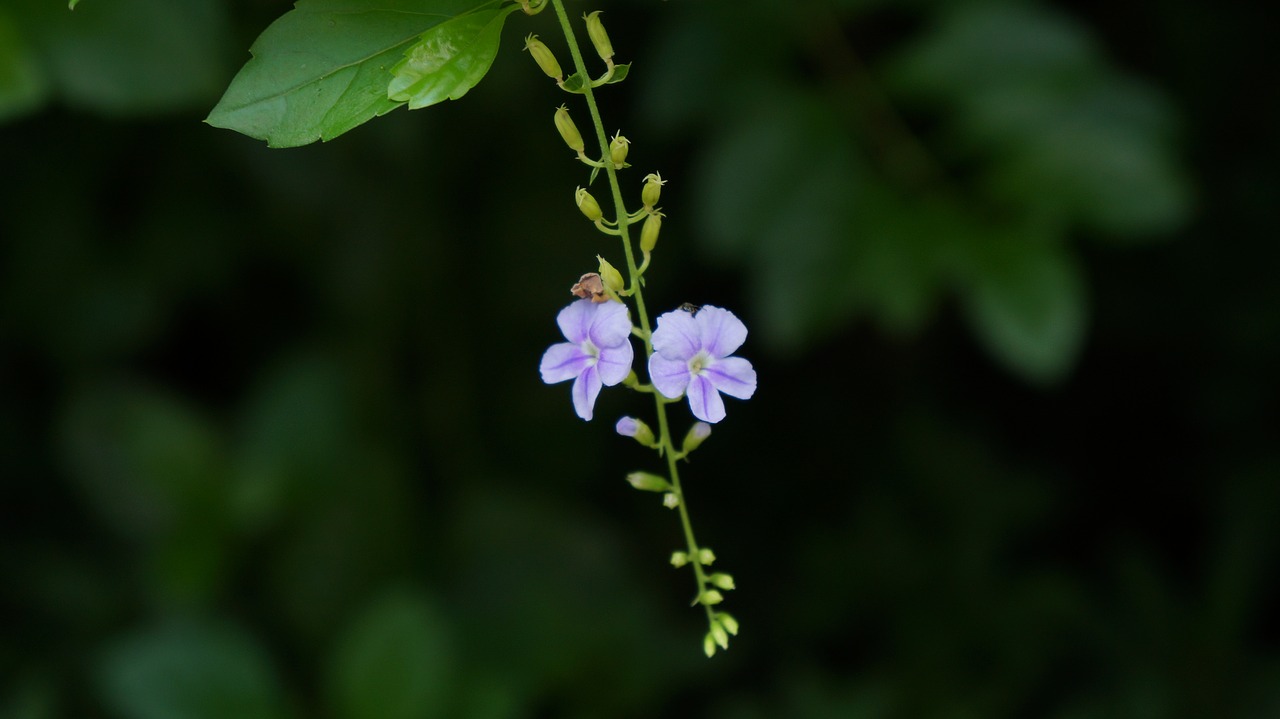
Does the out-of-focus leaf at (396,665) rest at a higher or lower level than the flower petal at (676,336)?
lower

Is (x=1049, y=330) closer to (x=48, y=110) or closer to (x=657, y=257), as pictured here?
(x=657, y=257)

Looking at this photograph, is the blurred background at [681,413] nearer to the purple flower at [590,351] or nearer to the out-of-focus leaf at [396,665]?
the out-of-focus leaf at [396,665]

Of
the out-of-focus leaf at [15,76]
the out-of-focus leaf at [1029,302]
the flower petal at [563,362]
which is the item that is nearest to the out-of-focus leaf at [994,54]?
the out-of-focus leaf at [1029,302]

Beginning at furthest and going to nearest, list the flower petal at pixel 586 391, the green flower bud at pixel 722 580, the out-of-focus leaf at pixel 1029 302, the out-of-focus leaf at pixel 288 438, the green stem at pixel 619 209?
the out-of-focus leaf at pixel 288 438, the out-of-focus leaf at pixel 1029 302, the green flower bud at pixel 722 580, the flower petal at pixel 586 391, the green stem at pixel 619 209

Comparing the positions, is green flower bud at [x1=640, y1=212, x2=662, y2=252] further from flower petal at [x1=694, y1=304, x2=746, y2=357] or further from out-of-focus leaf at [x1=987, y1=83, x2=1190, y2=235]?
out-of-focus leaf at [x1=987, y1=83, x2=1190, y2=235]

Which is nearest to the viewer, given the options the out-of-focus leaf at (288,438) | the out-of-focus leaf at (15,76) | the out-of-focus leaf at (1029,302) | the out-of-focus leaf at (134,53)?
the out-of-focus leaf at (15,76)

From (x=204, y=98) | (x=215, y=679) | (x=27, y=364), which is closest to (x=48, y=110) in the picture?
(x=27, y=364)

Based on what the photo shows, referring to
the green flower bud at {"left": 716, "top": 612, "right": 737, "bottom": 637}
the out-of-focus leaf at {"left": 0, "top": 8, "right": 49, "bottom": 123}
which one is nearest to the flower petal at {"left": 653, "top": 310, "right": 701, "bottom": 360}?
the green flower bud at {"left": 716, "top": 612, "right": 737, "bottom": 637}
